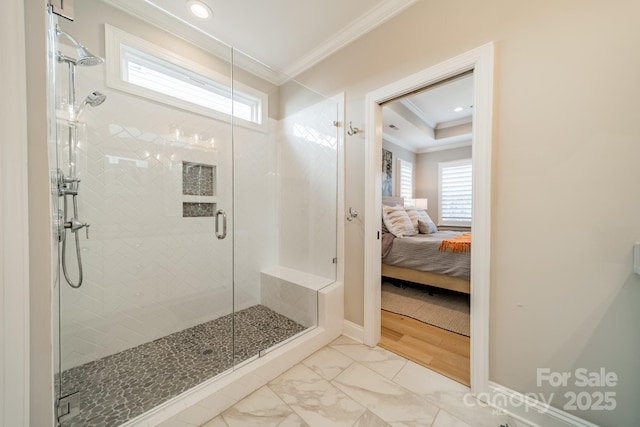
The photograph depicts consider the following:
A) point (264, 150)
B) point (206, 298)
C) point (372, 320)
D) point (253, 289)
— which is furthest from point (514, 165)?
point (206, 298)

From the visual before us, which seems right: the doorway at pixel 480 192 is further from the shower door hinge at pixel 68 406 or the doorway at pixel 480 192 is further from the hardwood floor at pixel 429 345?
the shower door hinge at pixel 68 406

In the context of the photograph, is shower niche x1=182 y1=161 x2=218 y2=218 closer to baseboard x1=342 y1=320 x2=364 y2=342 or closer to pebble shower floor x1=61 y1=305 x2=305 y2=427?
pebble shower floor x1=61 y1=305 x2=305 y2=427

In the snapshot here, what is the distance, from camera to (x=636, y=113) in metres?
0.97

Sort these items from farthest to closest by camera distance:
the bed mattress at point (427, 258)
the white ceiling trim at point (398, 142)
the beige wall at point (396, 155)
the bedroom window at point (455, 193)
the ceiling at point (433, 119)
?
the bedroom window at point (455, 193), the beige wall at point (396, 155), the white ceiling trim at point (398, 142), the ceiling at point (433, 119), the bed mattress at point (427, 258)

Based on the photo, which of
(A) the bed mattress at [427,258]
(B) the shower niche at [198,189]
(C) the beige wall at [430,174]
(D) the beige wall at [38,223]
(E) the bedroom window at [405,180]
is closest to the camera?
(D) the beige wall at [38,223]

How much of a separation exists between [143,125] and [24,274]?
63.1 inches

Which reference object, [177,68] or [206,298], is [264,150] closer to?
[177,68]

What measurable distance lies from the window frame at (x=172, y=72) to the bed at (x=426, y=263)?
2288mm

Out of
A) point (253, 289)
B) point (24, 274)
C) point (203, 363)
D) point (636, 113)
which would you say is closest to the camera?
point (24, 274)

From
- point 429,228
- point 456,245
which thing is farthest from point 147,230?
point 429,228

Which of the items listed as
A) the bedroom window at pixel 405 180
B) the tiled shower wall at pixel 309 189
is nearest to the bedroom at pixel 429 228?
the bedroom window at pixel 405 180

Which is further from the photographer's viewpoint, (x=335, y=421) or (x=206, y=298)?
(x=206, y=298)

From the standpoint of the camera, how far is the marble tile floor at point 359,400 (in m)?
1.22

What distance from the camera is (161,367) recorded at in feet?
5.12
